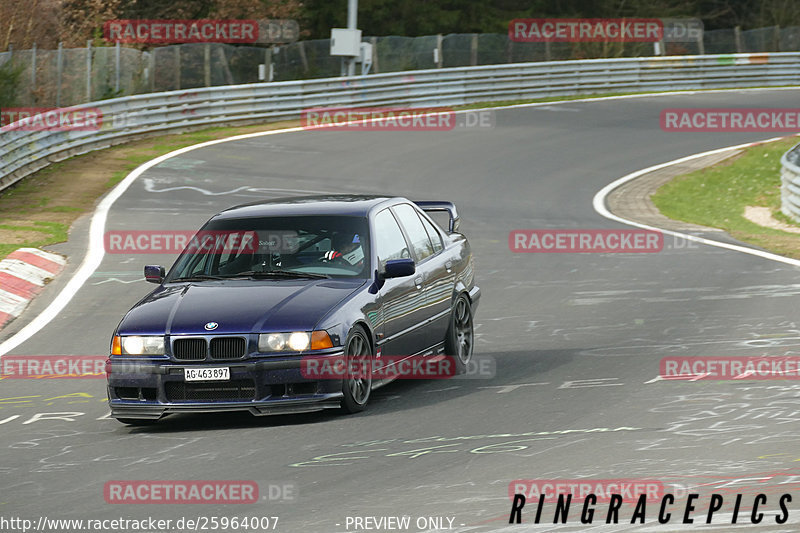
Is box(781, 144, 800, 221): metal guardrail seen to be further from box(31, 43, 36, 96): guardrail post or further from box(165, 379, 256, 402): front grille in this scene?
box(31, 43, 36, 96): guardrail post

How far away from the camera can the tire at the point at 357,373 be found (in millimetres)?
9211

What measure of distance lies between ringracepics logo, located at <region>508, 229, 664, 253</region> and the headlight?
9658 millimetres

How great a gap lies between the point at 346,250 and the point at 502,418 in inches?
75.0

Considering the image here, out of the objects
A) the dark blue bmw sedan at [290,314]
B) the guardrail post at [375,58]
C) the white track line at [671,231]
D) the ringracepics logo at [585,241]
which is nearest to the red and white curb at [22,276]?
the dark blue bmw sedan at [290,314]

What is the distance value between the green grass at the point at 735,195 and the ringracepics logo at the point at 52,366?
35.1 ft

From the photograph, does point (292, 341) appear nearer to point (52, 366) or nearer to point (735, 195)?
point (52, 366)

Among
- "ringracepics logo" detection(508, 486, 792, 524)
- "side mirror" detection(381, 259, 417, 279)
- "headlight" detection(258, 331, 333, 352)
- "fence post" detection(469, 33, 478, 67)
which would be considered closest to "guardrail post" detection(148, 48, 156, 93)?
"fence post" detection(469, 33, 478, 67)

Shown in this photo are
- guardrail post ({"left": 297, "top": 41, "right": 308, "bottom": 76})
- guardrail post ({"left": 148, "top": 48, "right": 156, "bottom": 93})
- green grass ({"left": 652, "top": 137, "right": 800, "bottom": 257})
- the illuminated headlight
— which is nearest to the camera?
the illuminated headlight

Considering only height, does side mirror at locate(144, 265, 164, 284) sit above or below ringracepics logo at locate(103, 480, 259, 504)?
above

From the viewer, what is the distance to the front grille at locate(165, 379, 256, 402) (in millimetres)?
8984

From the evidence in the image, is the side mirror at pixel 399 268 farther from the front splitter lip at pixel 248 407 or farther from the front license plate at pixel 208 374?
the front license plate at pixel 208 374

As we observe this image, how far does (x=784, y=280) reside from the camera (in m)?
15.8

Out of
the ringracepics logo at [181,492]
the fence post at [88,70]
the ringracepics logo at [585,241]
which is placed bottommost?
the ringracepics logo at [585,241]

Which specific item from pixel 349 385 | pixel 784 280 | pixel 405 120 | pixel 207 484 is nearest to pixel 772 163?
pixel 405 120
